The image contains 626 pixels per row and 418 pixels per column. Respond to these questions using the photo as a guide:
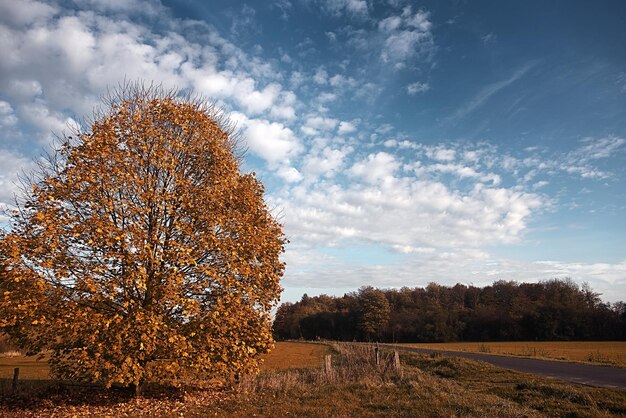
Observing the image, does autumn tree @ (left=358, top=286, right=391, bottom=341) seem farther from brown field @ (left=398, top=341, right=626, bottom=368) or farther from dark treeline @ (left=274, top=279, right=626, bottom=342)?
brown field @ (left=398, top=341, right=626, bottom=368)

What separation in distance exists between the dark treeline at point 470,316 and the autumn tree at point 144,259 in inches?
1574

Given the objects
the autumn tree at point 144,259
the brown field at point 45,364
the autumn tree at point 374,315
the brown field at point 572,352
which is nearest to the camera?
the autumn tree at point 144,259

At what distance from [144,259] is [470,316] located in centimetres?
8212

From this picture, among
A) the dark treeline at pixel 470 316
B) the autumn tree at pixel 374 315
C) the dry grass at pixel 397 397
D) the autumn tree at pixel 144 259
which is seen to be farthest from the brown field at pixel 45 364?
Result: the autumn tree at pixel 374 315

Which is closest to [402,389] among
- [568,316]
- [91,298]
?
[91,298]

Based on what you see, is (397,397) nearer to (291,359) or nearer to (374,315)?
(291,359)

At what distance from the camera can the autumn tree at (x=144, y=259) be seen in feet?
36.7

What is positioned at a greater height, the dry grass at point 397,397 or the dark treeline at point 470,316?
the dark treeline at point 470,316

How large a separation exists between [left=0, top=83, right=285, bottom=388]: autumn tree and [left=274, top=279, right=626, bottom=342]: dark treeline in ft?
131

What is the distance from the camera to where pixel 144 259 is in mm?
12094

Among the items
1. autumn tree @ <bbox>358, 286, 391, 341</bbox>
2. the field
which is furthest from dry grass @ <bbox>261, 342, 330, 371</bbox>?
autumn tree @ <bbox>358, 286, 391, 341</bbox>

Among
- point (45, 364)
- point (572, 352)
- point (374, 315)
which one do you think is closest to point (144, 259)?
point (45, 364)

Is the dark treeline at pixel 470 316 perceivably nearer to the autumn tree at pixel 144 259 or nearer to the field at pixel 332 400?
the field at pixel 332 400

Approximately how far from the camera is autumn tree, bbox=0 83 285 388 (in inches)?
440
